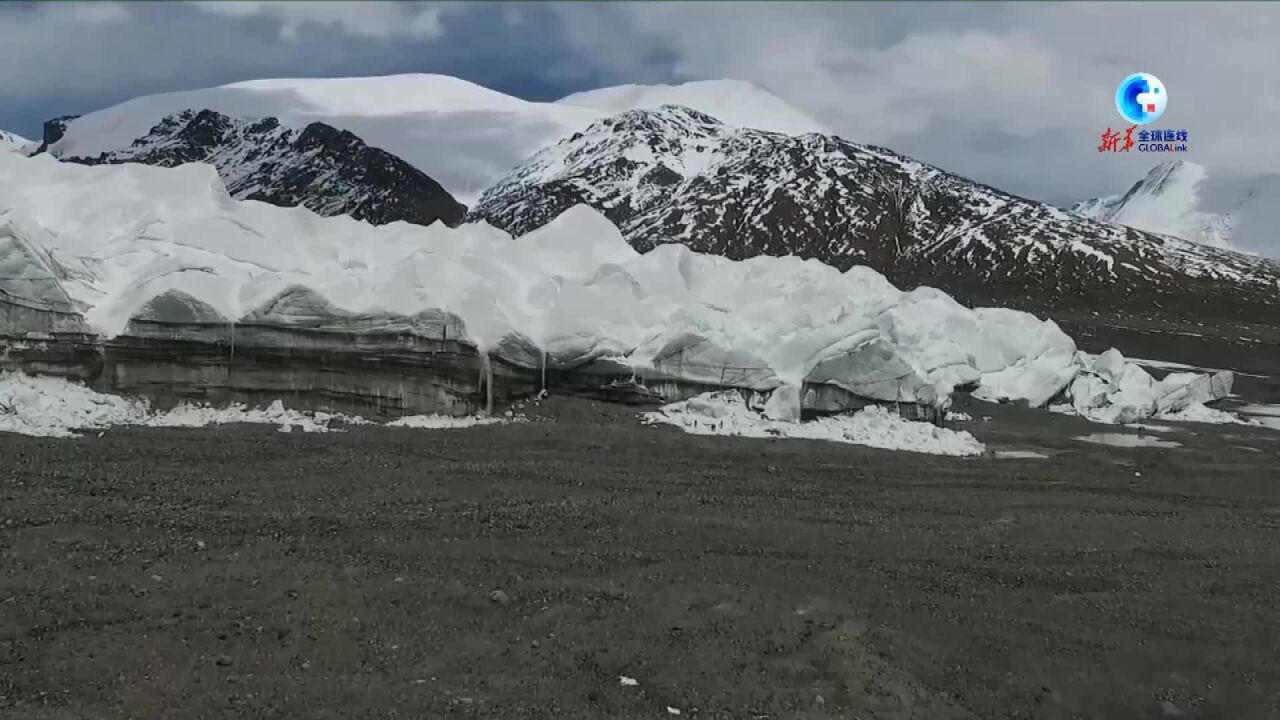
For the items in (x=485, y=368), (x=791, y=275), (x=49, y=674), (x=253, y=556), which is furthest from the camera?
(x=791, y=275)

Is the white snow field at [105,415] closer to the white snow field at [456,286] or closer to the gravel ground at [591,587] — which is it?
the gravel ground at [591,587]

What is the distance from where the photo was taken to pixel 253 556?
10828 mm

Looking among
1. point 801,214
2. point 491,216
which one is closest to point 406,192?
point 491,216

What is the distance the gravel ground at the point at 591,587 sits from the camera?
8.49 metres

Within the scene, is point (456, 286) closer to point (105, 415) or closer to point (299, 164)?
point (105, 415)

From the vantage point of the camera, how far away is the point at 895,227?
13562cm

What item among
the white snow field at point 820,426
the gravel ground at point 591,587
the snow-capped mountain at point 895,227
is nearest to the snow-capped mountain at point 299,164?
the snow-capped mountain at point 895,227

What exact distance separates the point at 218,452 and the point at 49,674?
293 inches

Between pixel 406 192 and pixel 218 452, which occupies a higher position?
pixel 406 192

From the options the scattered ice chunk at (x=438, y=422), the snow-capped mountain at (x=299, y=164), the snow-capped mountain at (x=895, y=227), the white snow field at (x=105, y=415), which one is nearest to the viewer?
the white snow field at (x=105, y=415)

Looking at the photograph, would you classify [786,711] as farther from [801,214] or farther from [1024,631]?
[801,214]

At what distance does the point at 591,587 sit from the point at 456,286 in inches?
438

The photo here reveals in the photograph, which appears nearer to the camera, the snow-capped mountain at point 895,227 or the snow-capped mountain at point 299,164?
the snow-capped mountain at point 895,227

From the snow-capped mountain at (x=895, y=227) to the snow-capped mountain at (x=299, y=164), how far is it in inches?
790
